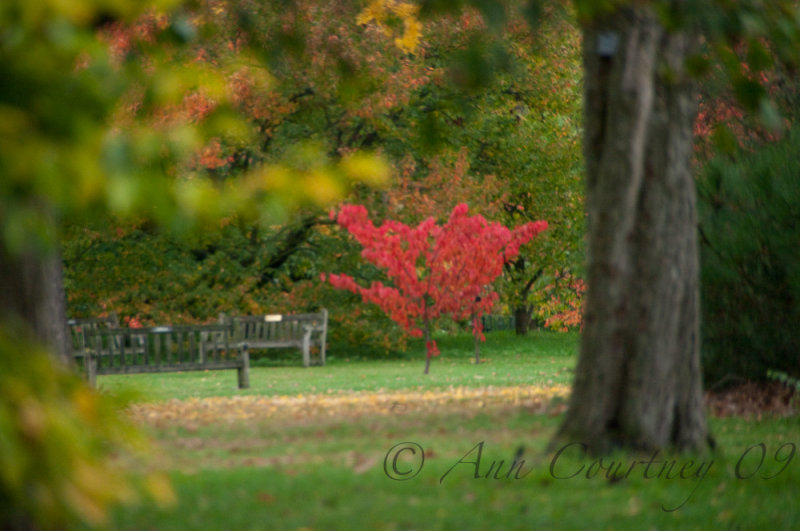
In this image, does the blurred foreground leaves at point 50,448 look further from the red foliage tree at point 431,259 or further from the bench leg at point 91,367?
the red foliage tree at point 431,259

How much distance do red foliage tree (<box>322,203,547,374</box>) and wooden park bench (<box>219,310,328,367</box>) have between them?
293cm

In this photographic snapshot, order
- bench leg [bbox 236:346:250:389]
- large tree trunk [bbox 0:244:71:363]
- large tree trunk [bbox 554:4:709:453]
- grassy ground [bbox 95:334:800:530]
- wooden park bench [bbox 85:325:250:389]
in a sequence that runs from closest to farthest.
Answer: large tree trunk [bbox 0:244:71:363], grassy ground [bbox 95:334:800:530], large tree trunk [bbox 554:4:709:453], wooden park bench [bbox 85:325:250:389], bench leg [bbox 236:346:250:389]

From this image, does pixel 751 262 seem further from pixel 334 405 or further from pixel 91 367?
pixel 91 367

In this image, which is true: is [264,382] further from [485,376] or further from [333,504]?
[333,504]

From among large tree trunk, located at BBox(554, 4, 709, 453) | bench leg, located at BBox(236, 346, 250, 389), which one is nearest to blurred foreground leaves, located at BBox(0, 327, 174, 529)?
large tree trunk, located at BBox(554, 4, 709, 453)

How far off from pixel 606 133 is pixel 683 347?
150 cm

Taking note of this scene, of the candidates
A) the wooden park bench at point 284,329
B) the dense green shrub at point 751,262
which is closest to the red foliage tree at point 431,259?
the wooden park bench at point 284,329

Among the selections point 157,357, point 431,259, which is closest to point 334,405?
point 157,357

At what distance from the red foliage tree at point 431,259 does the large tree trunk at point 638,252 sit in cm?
1076

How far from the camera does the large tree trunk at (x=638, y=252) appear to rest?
6324 mm

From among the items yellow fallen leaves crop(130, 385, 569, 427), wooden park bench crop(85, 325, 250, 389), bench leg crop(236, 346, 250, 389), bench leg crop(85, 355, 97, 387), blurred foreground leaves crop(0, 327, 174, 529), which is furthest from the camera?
bench leg crop(236, 346, 250, 389)

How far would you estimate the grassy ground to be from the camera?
201 inches

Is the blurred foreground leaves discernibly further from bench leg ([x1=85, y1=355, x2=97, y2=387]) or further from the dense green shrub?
bench leg ([x1=85, y1=355, x2=97, y2=387])

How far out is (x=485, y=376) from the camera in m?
16.6
